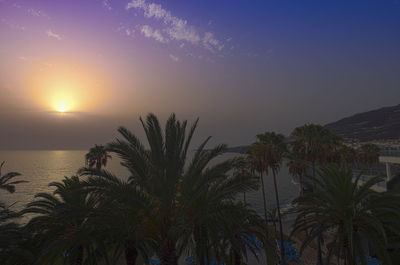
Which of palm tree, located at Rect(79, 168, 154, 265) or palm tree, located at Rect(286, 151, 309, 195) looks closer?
palm tree, located at Rect(79, 168, 154, 265)

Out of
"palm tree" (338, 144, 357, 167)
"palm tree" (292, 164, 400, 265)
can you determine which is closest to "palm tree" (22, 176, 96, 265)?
"palm tree" (292, 164, 400, 265)

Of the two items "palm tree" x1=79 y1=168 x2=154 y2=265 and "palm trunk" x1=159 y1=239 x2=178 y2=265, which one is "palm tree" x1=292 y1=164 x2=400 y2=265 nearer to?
"palm trunk" x1=159 y1=239 x2=178 y2=265

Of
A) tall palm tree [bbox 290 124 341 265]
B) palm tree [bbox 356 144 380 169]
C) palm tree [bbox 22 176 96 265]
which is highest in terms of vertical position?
tall palm tree [bbox 290 124 341 265]

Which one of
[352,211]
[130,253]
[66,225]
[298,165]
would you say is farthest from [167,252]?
[298,165]

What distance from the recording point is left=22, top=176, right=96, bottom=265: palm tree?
30.0 feet

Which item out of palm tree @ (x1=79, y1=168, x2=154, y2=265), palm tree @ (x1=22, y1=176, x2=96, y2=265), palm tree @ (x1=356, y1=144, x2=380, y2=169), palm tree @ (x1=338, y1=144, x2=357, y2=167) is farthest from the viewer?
palm tree @ (x1=356, y1=144, x2=380, y2=169)

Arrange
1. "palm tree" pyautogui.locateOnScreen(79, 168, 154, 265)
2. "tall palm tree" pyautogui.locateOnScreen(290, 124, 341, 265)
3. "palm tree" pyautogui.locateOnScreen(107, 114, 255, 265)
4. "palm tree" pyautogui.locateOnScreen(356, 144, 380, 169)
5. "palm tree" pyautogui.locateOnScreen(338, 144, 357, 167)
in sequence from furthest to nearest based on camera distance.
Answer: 1. "palm tree" pyautogui.locateOnScreen(356, 144, 380, 169)
2. "palm tree" pyautogui.locateOnScreen(338, 144, 357, 167)
3. "tall palm tree" pyautogui.locateOnScreen(290, 124, 341, 265)
4. "palm tree" pyautogui.locateOnScreen(107, 114, 255, 265)
5. "palm tree" pyautogui.locateOnScreen(79, 168, 154, 265)

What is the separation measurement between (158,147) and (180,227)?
3.62m

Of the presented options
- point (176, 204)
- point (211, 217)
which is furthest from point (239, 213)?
point (176, 204)

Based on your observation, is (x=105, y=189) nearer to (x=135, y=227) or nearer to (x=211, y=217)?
(x=135, y=227)

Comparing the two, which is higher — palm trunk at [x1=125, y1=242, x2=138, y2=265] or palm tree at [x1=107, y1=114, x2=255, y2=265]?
palm tree at [x1=107, y1=114, x2=255, y2=265]

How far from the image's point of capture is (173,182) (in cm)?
1017

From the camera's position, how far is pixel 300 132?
104 ft

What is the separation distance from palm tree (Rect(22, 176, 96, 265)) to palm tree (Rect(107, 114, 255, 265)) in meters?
2.57
